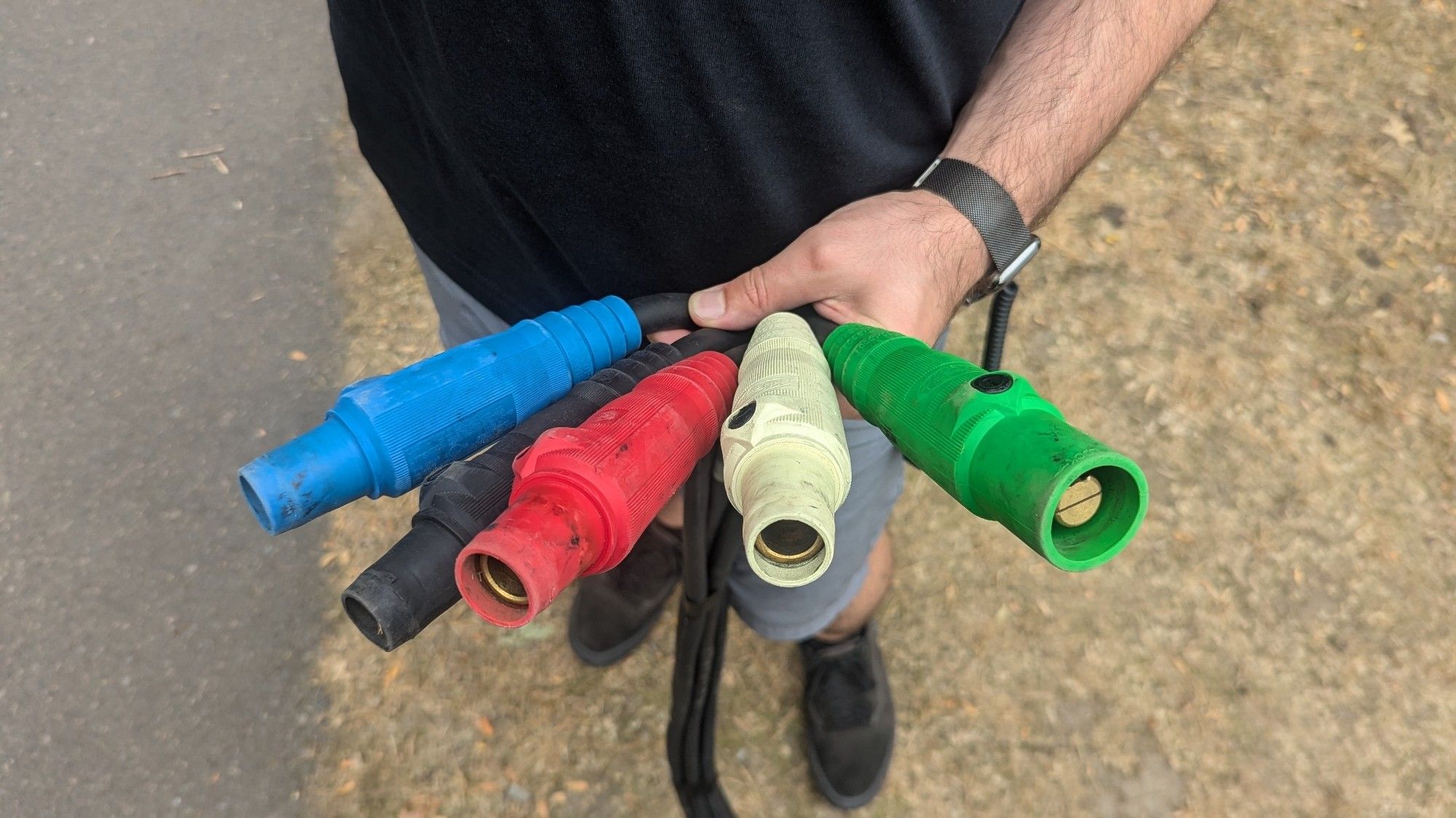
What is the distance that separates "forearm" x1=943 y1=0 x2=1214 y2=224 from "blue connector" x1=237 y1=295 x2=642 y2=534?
0.57 meters

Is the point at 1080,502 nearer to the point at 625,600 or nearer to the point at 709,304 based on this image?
the point at 709,304

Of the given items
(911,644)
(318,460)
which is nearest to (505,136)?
(318,460)

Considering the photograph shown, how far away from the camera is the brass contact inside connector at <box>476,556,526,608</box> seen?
2.07 feet

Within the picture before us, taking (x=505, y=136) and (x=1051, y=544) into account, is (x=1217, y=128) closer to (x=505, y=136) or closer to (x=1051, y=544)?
(x=505, y=136)

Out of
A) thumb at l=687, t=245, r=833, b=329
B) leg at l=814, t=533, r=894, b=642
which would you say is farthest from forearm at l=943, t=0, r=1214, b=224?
leg at l=814, t=533, r=894, b=642

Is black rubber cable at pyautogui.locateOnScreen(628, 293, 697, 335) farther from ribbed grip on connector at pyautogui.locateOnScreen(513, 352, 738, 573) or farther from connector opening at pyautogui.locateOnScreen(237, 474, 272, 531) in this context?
connector opening at pyautogui.locateOnScreen(237, 474, 272, 531)

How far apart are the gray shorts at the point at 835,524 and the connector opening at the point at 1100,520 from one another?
57cm

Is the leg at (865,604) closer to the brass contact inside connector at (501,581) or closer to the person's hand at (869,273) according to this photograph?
the person's hand at (869,273)

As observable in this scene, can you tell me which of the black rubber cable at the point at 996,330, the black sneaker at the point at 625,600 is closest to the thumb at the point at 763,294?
the black rubber cable at the point at 996,330

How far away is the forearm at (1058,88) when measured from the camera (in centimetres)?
113

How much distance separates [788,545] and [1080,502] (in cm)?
21

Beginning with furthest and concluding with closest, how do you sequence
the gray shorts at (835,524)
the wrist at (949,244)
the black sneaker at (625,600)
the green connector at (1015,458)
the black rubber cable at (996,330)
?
the black sneaker at (625,600) < the black rubber cable at (996,330) < the gray shorts at (835,524) < the wrist at (949,244) < the green connector at (1015,458)

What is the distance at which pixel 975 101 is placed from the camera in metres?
1.20

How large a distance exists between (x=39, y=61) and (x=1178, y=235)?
3839 millimetres
